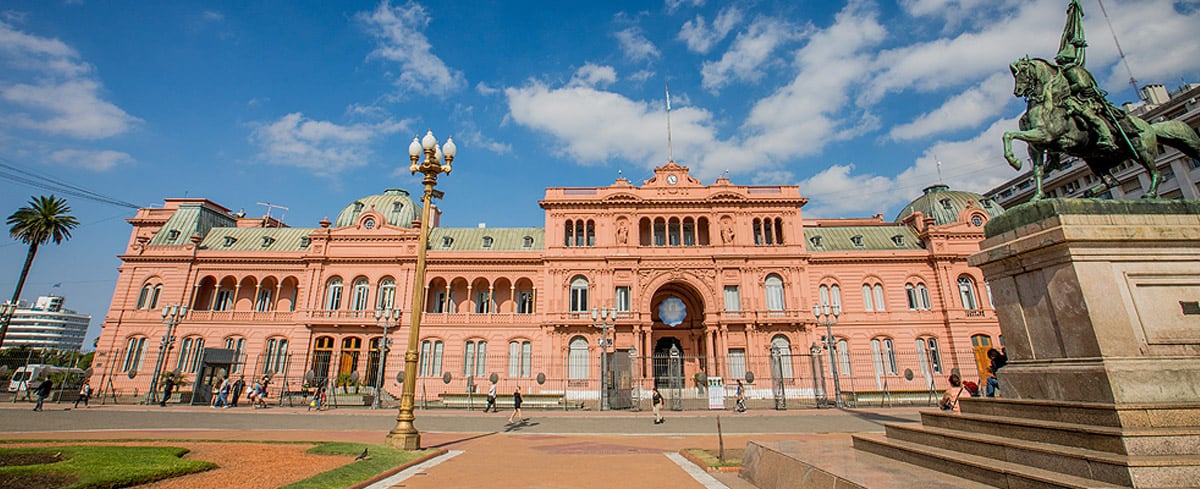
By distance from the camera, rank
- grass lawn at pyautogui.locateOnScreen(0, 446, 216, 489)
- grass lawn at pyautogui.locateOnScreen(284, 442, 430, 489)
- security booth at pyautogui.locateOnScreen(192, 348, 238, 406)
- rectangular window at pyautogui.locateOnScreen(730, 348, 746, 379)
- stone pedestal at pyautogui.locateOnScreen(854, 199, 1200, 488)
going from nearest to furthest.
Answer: stone pedestal at pyautogui.locateOnScreen(854, 199, 1200, 488), grass lawn at pyautogui.locateOnScreen(0, 446, 216, 489), grass lawn at pyautogui.locateOnScreen(284, 442, 430, 489), security booth at pyautogui.locateOnScreen(192, 348, 238, 406), rectangular window at pyautogui.locateOnScreen(730, 348, 746, 379)

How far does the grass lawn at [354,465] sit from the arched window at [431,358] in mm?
22852

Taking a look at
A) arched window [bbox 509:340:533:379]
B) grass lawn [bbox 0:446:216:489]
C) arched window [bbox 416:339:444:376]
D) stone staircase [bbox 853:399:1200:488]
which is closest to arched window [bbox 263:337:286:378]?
arched window [bbox 416:339:444:376]

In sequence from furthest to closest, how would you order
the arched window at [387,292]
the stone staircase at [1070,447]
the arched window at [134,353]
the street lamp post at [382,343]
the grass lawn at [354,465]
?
the arched window at [387,292], the arched window at [134,353], the street lamp post at [382,343], the grass lawn at [354,465], the stone staircase at [1070,447]

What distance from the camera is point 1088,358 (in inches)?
198

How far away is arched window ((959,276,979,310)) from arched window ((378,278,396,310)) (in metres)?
38.8

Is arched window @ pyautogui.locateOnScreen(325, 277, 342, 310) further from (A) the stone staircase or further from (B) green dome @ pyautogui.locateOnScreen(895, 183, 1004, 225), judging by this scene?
(B) green dome @ pyautogui.locateOnScreen(895, 183, 1004, 225)

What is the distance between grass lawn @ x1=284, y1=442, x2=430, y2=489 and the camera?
6.48m

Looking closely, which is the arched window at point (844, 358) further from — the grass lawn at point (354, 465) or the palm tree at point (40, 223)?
the palm tree at point (40, 223)

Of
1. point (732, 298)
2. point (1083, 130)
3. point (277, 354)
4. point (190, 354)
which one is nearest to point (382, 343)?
point (277, 354)

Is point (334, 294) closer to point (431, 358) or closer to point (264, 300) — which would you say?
point (264, 300)

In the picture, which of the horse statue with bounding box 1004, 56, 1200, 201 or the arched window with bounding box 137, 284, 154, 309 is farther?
the arched window with bounding box 137, 284, 154, 309

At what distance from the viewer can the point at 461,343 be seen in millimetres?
33094

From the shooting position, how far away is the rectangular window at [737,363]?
101 feet

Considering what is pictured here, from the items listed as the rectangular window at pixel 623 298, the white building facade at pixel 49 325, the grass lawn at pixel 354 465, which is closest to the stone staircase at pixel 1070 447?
the grass lawn at pixel 354 465
